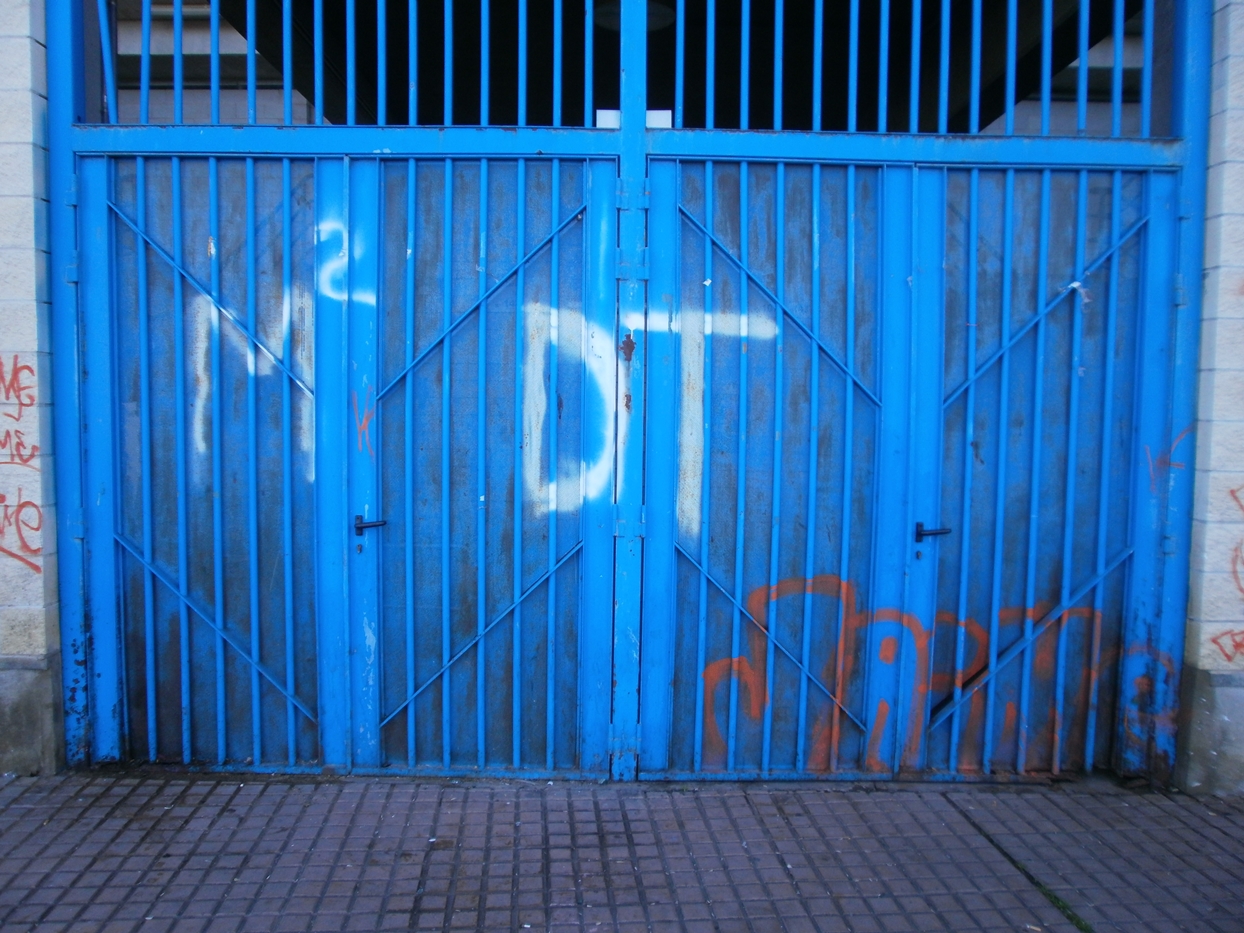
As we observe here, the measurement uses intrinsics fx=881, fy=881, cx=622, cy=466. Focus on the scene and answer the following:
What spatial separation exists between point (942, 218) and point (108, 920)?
4433mm

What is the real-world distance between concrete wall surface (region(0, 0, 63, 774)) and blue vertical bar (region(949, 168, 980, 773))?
4.27 meters

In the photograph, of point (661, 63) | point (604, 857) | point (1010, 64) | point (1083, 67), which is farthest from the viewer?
point (661, 63)

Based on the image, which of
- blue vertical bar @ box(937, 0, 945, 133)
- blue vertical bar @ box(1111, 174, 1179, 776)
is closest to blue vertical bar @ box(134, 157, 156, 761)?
blue vertical bar @ box(937, 0, 945, 133)

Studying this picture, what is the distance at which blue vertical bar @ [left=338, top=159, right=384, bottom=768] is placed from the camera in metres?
4.10

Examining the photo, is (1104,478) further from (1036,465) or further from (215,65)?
(215,65)

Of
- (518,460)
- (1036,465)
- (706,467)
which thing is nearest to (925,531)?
(1036,465)

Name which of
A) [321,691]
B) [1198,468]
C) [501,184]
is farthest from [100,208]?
[1198,468]

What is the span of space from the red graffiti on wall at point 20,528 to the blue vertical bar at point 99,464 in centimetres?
20

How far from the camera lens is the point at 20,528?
13.3ft

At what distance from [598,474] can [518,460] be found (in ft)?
1.26

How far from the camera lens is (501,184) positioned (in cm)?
413

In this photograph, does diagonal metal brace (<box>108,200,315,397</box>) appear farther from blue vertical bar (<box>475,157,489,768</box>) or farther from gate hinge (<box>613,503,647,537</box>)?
gate hinge (<box>613,503,647,537</box>)

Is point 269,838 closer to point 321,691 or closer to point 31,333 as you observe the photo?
point 321,691

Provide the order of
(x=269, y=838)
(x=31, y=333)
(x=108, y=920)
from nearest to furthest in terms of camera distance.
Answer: (x=108, y=920) → (x=269, y=838) → (x=31, y=333)
